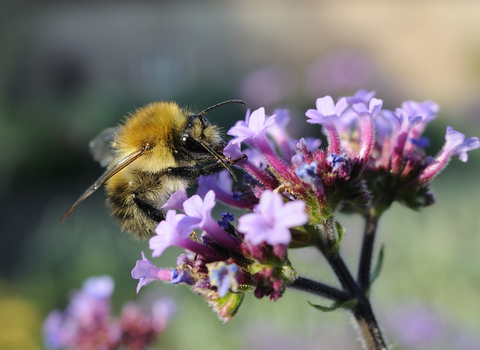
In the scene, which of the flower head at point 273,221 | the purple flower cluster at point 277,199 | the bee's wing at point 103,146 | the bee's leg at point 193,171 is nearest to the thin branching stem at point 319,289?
the purple flower cluster at point 277,199

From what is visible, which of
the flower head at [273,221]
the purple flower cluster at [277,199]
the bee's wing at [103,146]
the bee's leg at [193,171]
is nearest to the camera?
the flower head at [273,221]

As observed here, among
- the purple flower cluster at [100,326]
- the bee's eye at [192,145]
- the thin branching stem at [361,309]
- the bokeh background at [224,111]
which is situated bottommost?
the bokeh background at [224,111]

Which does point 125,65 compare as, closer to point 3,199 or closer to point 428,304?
point 3,199

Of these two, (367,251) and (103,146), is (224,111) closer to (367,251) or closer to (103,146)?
(103,146)

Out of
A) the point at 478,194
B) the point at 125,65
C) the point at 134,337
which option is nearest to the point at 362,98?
the point at 134,337

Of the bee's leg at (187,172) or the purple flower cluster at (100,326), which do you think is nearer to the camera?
the bee's leg at (187,172)

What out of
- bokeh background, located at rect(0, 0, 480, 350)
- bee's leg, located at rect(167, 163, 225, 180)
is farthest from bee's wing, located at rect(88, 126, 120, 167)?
bee's leg, located at rect(167, 163, 225, 180)

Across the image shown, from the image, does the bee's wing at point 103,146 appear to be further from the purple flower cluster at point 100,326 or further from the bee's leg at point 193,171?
the purple flower cluster at point 100,326

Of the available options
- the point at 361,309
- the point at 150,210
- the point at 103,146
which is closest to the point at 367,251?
the point at 361,309
